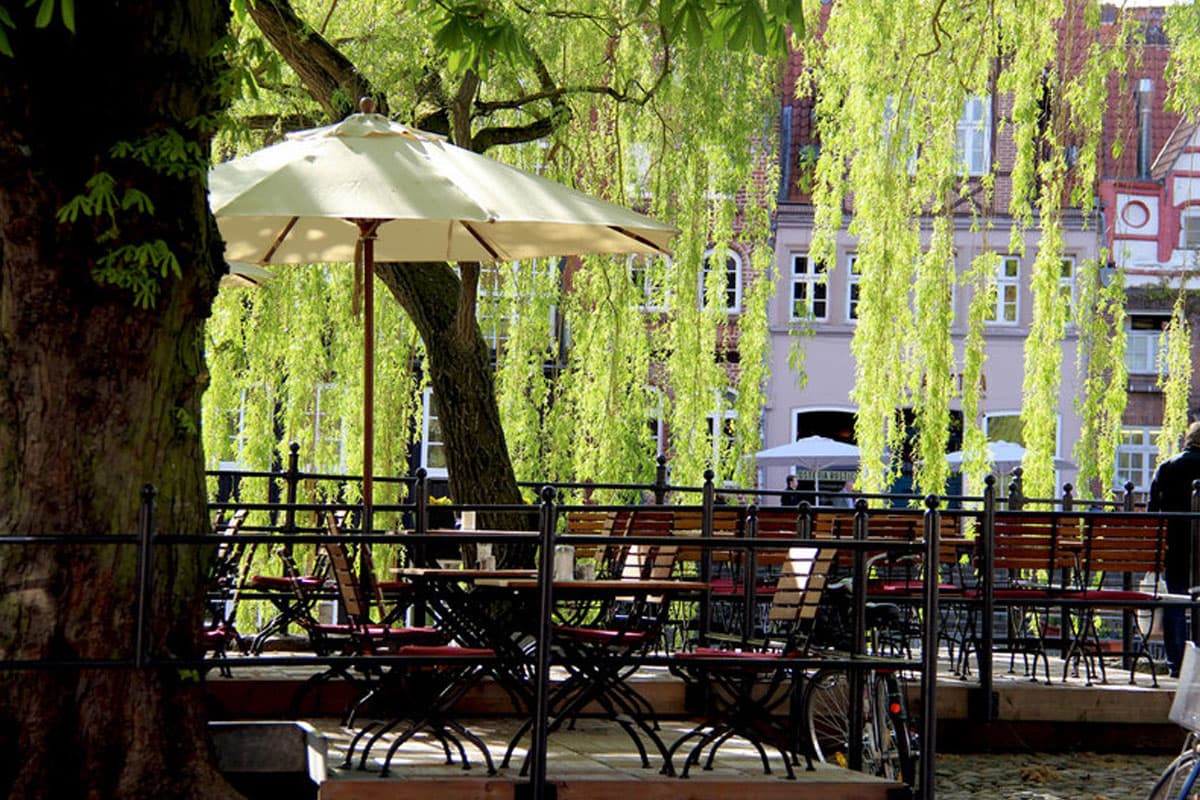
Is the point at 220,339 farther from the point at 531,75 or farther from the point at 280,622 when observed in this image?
the point at 280,622

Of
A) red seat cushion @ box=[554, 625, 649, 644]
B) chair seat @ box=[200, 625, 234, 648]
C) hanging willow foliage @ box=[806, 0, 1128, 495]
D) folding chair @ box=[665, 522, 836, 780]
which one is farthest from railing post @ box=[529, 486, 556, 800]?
hanging willow foliage @ box=[806, 0, 1128, 495]

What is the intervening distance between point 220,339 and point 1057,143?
728 cm

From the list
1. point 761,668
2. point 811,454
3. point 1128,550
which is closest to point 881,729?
point 761,668

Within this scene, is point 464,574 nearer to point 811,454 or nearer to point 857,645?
point 857,645

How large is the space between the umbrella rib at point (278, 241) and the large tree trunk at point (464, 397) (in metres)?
2.13

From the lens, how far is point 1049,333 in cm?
1712

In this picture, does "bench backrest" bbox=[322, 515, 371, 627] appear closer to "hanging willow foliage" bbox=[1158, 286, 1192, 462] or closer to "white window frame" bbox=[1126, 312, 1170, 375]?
"hanging willow foliage" bbox=[1158, 286, 1192, 462]

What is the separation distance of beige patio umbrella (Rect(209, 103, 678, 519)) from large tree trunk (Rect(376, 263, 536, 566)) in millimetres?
2275

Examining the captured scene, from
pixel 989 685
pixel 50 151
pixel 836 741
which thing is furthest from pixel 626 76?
pixel 50 151

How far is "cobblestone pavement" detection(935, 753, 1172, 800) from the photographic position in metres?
9.39

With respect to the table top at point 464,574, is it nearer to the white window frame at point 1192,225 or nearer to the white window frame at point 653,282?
the white window frame at point 653,282

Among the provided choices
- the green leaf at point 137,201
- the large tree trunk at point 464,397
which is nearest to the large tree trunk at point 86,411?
the green leaf at point 137,201

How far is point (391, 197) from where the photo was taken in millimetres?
8664

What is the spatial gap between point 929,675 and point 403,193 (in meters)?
3.28
